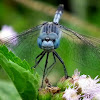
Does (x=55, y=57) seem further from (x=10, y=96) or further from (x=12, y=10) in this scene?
(x=12, y=10)

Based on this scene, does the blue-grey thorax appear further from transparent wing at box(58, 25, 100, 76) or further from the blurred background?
the blurred background

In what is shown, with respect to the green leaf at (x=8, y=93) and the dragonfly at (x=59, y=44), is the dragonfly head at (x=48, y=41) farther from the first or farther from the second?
the green leaf at (x=8, y=93)

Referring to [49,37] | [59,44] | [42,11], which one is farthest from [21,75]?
[42,11]

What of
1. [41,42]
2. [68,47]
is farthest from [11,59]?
[68,47]

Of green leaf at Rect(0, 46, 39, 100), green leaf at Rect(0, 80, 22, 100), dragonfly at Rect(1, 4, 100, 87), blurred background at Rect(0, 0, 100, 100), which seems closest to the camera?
green leaf at Rect(0, 46, 39, 100)

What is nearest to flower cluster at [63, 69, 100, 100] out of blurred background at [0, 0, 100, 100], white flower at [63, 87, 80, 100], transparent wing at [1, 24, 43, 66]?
white flower at [63, 87, 80, 100]

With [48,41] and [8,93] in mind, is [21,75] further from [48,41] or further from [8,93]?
[8,93]
